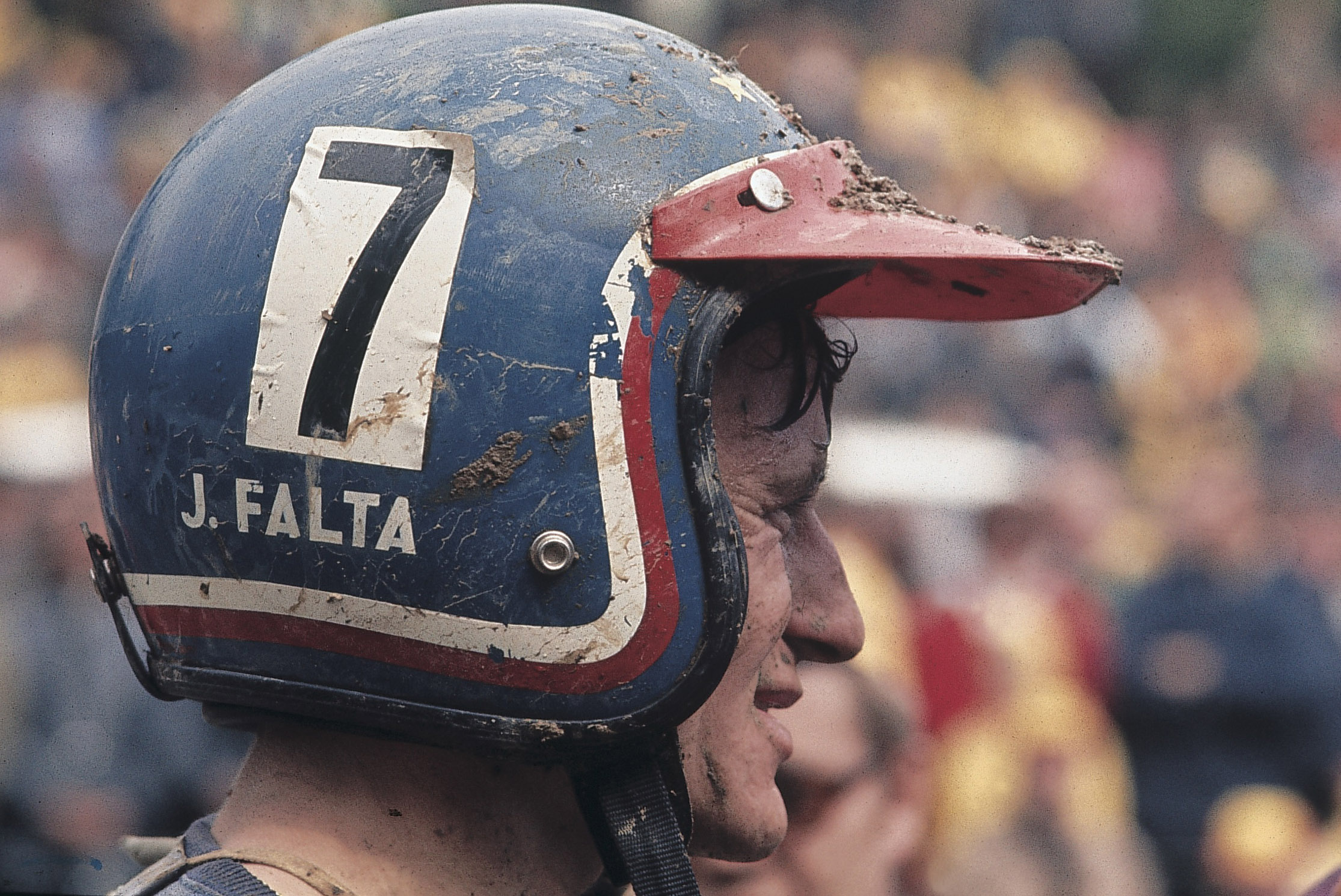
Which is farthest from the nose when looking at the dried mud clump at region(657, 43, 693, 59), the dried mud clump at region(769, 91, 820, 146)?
the dried mud clump at region(657, 43, 693, 59)

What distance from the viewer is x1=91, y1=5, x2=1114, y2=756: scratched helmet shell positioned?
181 centimetres

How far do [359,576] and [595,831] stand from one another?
1.52 feet

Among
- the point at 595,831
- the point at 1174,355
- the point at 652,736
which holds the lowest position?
the point at 1174,355

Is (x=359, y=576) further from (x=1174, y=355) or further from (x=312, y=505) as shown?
(x=1174, y=355)

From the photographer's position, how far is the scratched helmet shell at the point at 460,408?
1.81 m

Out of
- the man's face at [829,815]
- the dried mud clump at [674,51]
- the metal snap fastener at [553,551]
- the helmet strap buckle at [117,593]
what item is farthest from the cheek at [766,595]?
the man's face at [829,815]

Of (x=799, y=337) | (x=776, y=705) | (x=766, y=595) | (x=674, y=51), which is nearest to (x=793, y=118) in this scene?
(x=674, y=51)

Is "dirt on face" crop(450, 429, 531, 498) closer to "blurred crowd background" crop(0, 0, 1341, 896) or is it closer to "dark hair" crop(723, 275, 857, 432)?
"dark hair" crop(723, 275, 857, 432)

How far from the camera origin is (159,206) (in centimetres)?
202

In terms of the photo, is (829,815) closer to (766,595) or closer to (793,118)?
(766,595)

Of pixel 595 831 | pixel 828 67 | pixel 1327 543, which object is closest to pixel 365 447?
pixel 595 831

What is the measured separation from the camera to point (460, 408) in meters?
1.81

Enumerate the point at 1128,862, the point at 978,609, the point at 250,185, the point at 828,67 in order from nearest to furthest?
the point at 250,185 < the point at 1128,862 < the point at 978,609 < the point at 828,67

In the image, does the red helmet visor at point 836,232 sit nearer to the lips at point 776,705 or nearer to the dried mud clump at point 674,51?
the dried mud clump at point 674,51
